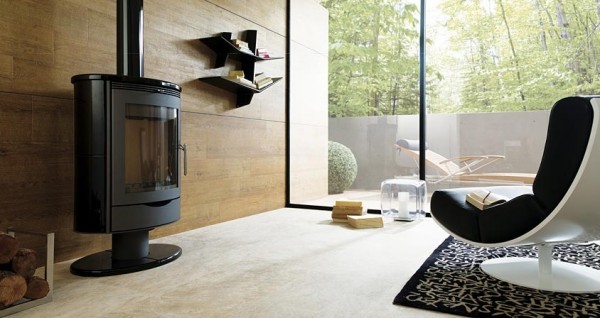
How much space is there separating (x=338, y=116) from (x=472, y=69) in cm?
143

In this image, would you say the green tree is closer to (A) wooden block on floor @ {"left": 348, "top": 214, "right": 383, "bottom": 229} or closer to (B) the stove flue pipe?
(A) wooden block on floor @ {"left": 348, "top": 214, "right": 383, "bottom": 229}

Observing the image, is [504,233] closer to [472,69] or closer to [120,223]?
[120,223]

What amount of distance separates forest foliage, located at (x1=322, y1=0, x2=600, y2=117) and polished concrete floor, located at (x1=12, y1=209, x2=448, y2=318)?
5.45ft

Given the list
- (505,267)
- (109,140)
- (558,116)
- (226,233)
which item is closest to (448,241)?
(505,267)

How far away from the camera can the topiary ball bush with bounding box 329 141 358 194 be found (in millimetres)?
4750

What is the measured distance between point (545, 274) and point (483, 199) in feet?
1.42

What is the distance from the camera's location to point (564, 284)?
6.32 feet

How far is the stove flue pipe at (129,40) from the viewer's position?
2414 millimetres

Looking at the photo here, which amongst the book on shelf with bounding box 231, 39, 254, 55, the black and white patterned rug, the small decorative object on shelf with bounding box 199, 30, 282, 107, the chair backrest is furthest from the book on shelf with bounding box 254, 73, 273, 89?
the chair backrest

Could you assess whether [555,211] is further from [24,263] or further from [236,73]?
[236,73]

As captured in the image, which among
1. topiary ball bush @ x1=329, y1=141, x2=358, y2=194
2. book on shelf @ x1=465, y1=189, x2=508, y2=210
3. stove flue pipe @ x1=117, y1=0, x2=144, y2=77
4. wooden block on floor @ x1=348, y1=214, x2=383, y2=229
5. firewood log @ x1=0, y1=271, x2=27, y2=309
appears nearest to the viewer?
firewood log @ x1=0, y1=271, x2=27, y2=309

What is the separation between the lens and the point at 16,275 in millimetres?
1664

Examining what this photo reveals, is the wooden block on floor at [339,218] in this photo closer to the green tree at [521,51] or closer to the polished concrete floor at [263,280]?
the polished concrete floor at [263,280]

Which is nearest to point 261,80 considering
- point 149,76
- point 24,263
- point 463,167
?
point 149,76
